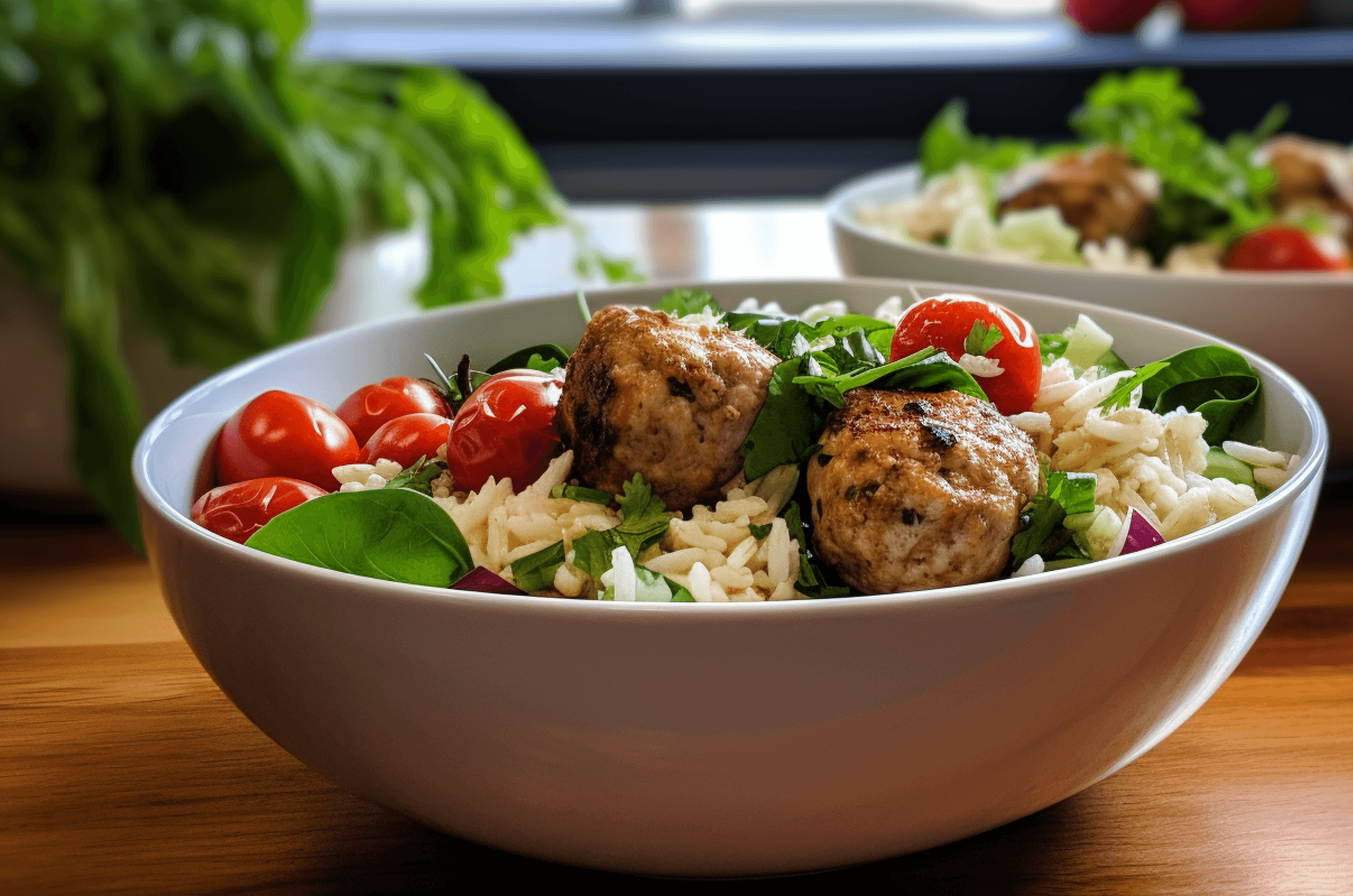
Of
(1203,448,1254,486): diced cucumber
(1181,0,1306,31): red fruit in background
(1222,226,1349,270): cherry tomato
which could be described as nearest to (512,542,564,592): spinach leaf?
(1203,448,1254,486): diced cucumber

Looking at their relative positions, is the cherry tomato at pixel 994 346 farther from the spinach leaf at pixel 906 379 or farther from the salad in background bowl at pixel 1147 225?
the salad in background bowl at pixel 1147 225

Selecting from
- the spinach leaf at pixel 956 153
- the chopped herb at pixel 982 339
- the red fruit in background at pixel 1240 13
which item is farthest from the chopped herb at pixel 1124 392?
the red fruit in background at pixel 1240 13

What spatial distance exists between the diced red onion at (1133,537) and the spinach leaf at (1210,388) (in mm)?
235

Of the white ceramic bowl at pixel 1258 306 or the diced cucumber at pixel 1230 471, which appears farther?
the white ceramic bowl at pixel 1258 306

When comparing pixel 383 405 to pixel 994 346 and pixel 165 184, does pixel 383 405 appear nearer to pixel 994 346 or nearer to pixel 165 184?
pixel 994 346

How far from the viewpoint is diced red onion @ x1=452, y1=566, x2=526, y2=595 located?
0.89 metres

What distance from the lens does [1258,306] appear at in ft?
4.75

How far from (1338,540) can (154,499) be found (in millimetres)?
1227

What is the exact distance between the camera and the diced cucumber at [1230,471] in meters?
1.05

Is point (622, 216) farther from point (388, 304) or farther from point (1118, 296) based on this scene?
point (1118, 296)

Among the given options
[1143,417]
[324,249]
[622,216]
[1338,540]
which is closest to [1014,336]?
[1143,417]

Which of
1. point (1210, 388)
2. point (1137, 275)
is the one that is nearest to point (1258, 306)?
point (1137, 275)

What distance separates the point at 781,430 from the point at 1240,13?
480 cm

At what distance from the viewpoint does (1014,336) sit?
1081 mm
